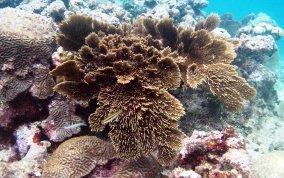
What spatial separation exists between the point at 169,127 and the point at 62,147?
153cm

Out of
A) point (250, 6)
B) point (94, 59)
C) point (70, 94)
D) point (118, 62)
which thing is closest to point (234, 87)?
point (118, 62)

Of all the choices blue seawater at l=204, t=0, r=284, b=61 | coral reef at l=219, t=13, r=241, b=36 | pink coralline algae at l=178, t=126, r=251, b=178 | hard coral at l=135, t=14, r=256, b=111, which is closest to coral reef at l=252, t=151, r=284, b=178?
pink coralline algae at l=178, t=126, r=251, b=178

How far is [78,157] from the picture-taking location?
3568 millimetres

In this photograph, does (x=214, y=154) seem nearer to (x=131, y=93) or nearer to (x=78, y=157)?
(x=131, y=93)

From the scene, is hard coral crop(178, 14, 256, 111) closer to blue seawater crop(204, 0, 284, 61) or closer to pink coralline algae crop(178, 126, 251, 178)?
pink coralline algae crop(178, 126, 251, 178)

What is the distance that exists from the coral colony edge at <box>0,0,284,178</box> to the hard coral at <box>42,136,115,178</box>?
0.04 feet

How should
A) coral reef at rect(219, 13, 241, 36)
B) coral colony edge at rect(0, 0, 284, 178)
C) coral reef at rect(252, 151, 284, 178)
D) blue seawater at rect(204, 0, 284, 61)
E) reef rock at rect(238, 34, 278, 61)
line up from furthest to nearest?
blue seawater at rect(204, 0, 284, 61), coral reef at rect(219, 13, 241, 36), reef rock at rect(238, 34, 278, 61), coral reef at rect(252, 151, 284, 178), coral colony edge at rect(0, 0, 284, 178)

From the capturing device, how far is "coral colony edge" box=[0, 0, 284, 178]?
3.57m

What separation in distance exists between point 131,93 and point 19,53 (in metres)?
1.92

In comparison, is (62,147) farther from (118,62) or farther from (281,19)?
(281,19)

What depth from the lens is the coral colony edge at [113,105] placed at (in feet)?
11.7

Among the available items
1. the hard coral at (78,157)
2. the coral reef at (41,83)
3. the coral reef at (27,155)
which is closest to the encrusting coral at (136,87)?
the hard coral at (78,157)

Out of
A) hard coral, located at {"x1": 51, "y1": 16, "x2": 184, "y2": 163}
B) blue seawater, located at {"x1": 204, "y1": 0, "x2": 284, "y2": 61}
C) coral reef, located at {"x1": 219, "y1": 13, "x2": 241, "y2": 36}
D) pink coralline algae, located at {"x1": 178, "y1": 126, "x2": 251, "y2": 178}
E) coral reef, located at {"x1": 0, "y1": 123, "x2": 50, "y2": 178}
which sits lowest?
coral reef, located at {"x1": 0, "y1": 123, "x2": 50, "y2": 178}

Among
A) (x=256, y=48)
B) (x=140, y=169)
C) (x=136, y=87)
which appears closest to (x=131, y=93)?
(x=136, y=87)
